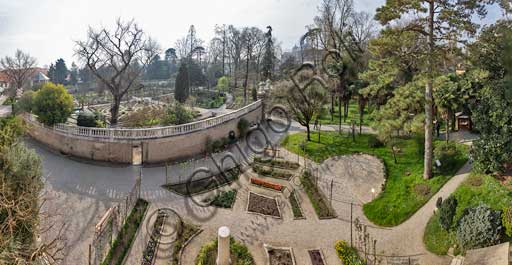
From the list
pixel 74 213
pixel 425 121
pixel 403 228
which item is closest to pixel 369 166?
pixel 425 121

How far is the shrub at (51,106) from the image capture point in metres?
19.7

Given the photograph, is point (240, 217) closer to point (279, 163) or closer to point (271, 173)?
point (271, 173)

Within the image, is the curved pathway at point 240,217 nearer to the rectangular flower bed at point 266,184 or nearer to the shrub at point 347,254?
the shrub at point 347,254

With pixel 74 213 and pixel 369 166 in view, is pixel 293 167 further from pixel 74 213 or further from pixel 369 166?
pixel 74 213

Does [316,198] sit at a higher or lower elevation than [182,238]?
higher

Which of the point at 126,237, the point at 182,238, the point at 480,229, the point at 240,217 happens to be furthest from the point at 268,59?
the point at 480,229

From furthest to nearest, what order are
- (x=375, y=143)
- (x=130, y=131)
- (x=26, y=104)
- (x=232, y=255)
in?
(x=26, y=104) → (x=375, y=143) → (x=130, y=131) → (x=232, y=255)

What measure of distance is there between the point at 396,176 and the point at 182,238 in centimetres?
1065

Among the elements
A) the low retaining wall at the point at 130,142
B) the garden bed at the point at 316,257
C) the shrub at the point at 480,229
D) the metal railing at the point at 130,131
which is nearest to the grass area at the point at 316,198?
the garden bed at the point at 316,257

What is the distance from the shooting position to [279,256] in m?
10.5

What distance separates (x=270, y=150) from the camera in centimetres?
2048

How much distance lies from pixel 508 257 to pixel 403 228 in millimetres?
4167

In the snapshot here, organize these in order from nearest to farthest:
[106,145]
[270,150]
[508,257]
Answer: [508,257], [106,145], [270,150]

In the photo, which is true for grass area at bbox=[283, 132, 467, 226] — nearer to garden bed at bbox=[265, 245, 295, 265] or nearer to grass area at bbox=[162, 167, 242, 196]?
garden bed at bbox=[265, 245, 295, 265]
